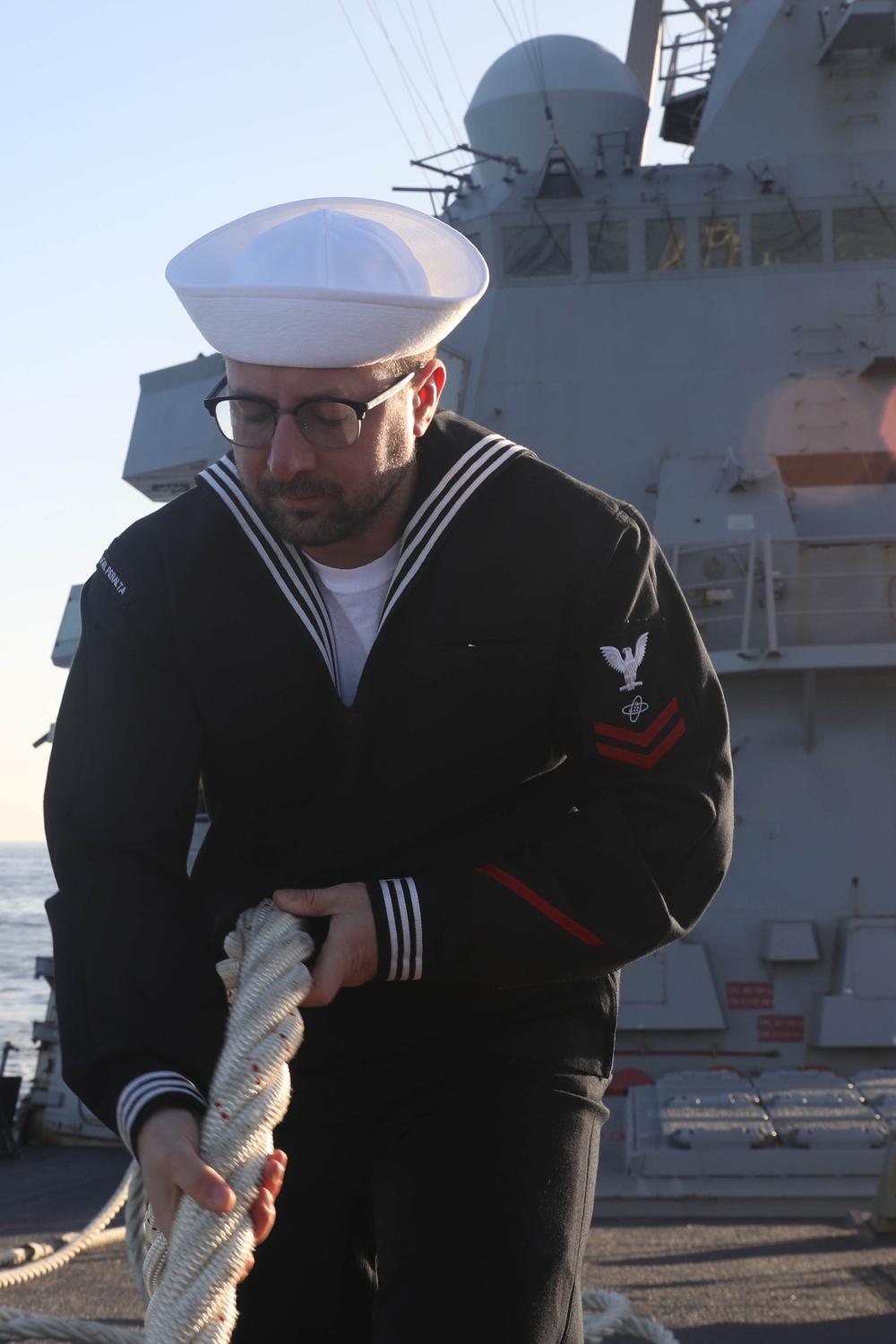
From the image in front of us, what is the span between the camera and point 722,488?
10.3 metres

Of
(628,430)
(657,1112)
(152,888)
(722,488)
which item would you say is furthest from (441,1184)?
(628,430)

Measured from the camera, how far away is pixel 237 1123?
60.2 inches

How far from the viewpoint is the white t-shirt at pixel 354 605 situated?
2.09 metres

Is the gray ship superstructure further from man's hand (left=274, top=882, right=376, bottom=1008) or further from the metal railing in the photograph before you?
man's hand (left=274, top=882, right=376, bottom=1008)

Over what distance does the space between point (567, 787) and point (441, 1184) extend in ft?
1.94

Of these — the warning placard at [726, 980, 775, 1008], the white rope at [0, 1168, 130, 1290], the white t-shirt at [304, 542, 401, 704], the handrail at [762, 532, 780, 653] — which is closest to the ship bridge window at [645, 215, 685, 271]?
the handrail at [762, 532, 780, 653]

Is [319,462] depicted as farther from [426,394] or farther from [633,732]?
[633,732]

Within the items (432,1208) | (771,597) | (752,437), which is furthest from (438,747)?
(752,437)

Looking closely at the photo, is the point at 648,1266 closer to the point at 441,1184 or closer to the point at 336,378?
the point at 441,1184

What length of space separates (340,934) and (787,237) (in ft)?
35.3

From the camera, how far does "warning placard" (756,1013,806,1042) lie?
9.25 metres


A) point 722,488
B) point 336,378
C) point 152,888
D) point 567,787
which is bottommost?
point 152,888

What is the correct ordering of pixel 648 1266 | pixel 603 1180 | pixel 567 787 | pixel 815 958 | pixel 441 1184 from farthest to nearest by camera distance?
pixel 815 958 → pixel 603 1180 → pixel 648 1266 → pixel 567 787 → pixel 441 1184

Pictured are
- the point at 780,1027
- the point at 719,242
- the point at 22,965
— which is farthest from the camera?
the point at 22,965
